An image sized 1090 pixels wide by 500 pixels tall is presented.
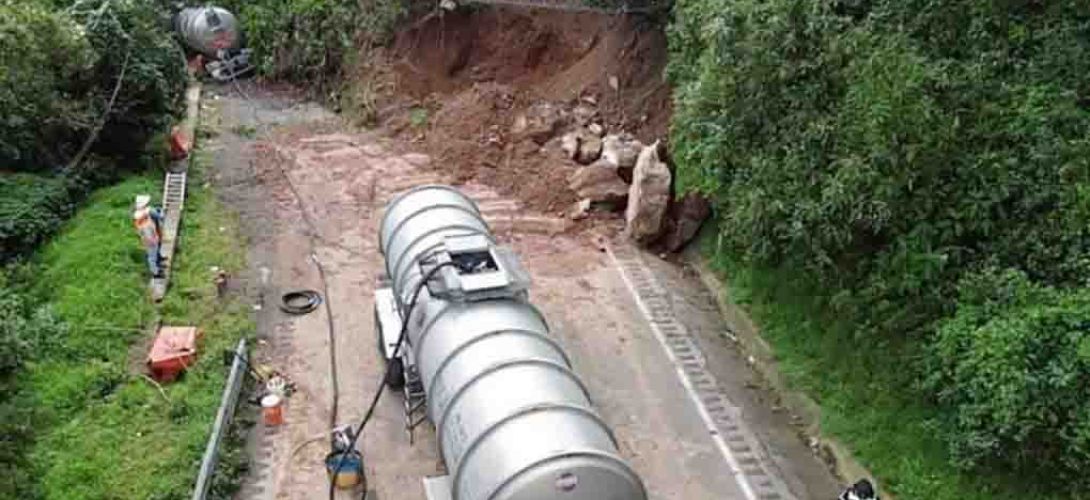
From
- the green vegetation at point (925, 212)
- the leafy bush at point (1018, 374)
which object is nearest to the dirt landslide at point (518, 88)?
A: the green vegetation at point (925, 212)

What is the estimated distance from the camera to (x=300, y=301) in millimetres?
17703

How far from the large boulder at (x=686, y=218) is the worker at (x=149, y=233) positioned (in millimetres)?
9757

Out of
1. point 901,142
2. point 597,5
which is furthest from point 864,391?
point 597,5

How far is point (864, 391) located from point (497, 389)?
5.91 metres

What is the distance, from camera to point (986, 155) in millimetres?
12234

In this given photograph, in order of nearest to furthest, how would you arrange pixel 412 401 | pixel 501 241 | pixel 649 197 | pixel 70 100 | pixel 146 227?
pixel 412 401 → pixel 146 227 → pixel 649 197 → pixel 501 241 → pixel 70 100

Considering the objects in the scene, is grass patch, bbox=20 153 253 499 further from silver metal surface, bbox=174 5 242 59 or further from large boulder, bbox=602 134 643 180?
silver metal surface, bbox=174 5 242 59

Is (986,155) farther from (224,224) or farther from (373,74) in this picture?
(373,74)

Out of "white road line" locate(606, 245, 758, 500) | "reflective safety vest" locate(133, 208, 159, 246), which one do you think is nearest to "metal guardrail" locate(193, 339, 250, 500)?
"reflective safety vest" locate(133, 208, 159, 246)

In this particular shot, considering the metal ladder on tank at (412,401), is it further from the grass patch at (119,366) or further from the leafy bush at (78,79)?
the leafy bush at (78,79)

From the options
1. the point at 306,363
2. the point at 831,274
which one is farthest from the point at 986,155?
the point at 306,363

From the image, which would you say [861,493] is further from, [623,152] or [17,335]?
[623,152]

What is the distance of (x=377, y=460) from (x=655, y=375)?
15.5ft

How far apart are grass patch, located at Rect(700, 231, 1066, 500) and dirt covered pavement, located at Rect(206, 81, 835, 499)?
29.3 inches
